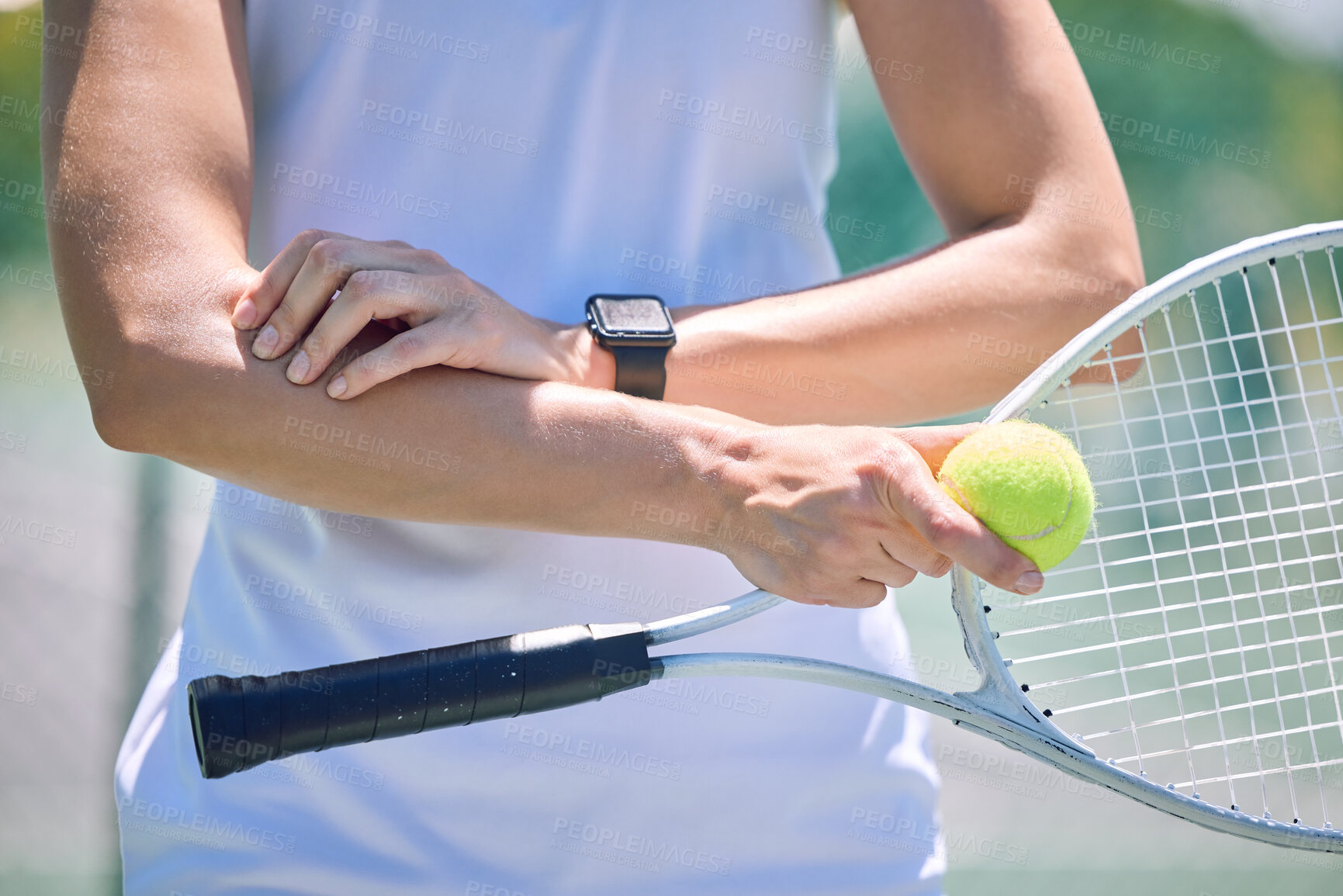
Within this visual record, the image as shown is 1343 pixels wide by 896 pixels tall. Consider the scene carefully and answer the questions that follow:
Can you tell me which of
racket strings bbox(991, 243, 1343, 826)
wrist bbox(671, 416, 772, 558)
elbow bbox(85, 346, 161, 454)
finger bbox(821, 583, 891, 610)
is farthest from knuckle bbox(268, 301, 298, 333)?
racket strings bbox(991, 243, 1343, 826)

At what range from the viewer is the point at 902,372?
123cm

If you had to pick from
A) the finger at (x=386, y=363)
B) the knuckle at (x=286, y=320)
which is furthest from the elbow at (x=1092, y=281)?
the knuckle at (x=286, y=320)

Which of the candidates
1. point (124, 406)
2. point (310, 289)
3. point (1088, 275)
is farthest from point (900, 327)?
point (124, 406)

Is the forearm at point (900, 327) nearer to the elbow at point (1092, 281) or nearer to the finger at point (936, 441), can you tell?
the elbow at point (1092, 281)

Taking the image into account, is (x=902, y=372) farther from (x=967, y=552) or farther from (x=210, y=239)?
(x=210, y=239)

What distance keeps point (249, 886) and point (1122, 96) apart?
6426mm

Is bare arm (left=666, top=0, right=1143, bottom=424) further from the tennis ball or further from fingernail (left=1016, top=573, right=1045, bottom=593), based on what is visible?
fingernail (left=1016, top=573, right=1045, bottom=593)

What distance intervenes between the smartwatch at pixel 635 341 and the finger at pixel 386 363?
0.63 ft

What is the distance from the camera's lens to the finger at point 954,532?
0.91 meters

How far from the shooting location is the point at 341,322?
0.99 meters

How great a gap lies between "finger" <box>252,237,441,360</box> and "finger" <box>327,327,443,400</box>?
0.06m

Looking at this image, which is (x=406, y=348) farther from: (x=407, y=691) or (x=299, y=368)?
(x=407, y=691)

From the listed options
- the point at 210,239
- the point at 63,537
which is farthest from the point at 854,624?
the point at 63,537

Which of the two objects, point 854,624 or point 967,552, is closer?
point 967,552
